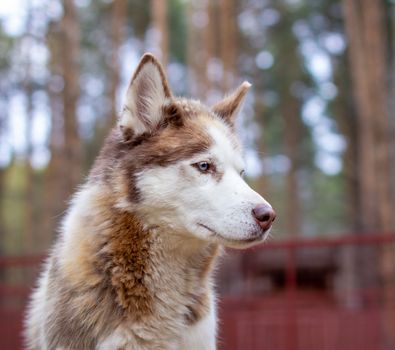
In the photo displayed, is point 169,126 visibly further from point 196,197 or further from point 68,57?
point 68,57

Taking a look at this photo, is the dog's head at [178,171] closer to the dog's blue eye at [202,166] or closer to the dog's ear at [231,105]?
the dog's blue eye at [202,166]

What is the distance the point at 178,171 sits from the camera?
3203mm

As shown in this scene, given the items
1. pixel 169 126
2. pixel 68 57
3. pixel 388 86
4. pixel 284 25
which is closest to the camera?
pixel 169 126

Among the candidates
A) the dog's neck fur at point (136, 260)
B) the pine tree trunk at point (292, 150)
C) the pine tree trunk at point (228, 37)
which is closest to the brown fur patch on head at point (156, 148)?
the dog's neck fur at point (136, 260)

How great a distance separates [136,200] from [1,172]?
79.7 ft

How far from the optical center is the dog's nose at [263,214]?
9.91 ft

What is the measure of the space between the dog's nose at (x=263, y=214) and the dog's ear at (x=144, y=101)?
775mm

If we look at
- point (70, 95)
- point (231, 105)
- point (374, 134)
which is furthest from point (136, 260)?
point (374, 134)

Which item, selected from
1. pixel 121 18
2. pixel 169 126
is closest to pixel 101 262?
pixel 169 126

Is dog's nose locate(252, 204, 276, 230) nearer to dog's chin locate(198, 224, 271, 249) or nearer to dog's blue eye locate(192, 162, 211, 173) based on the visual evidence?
dog's chin locate(198, 224, 271, 249)

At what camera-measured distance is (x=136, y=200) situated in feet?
10.5

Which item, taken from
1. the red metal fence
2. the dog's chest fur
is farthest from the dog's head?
the red metal fence

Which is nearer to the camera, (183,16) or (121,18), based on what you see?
(121,18)

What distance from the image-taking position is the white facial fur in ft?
10.2
